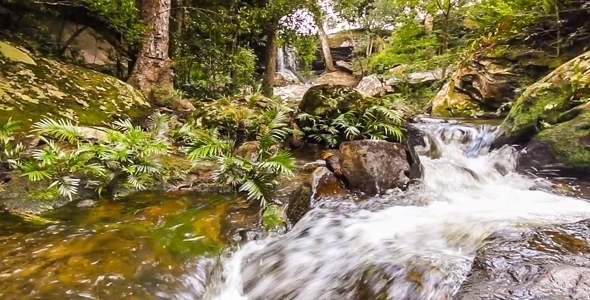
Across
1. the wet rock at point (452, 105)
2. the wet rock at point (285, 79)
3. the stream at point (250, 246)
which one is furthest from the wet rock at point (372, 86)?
the stream at point (250, 246)

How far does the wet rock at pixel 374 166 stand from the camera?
14.9 ft

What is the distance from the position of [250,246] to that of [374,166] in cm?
201

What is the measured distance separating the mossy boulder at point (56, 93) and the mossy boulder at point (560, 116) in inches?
272

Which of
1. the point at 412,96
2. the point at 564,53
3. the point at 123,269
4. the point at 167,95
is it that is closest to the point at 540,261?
Result: the point at 123,269

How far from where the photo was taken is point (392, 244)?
3.24 meters

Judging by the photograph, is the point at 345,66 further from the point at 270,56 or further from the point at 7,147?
the point at 7,147

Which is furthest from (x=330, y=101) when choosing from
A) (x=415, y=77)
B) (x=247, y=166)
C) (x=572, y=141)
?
(x=415, y=77)

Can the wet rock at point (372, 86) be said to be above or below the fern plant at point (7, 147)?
above

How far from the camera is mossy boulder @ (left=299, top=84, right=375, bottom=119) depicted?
6.04 meters

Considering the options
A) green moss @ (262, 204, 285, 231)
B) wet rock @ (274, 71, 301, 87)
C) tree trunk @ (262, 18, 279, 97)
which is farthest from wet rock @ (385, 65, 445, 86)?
green moss @ (262, 204, 285, 231)

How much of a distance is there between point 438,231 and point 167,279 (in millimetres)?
2511

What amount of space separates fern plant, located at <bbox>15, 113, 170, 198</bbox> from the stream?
29 centimetres

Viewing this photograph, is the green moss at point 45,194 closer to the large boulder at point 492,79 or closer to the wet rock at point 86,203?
the wet rock at point 86,203

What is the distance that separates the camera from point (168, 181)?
184 inches
